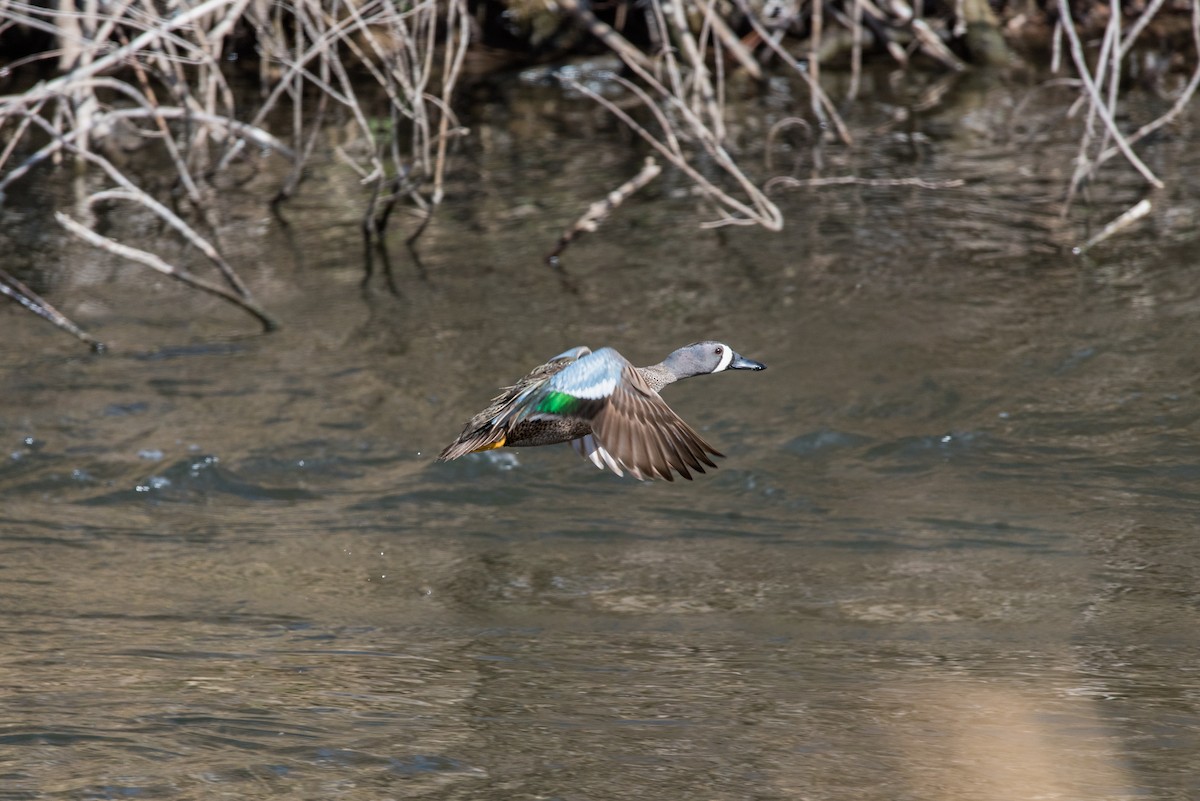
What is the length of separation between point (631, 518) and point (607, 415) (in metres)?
2.45

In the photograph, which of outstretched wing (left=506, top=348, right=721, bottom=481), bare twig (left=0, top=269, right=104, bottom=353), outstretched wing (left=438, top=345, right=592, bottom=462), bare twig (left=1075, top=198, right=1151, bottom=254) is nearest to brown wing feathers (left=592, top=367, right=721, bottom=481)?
outstretched wing (left=506, top=348, right=721, bottom=481)

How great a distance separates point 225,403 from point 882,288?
3.85 metres

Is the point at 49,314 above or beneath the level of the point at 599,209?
beneath

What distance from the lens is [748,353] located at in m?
8.06

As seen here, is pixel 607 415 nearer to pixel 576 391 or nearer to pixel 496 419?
pixel 576 391

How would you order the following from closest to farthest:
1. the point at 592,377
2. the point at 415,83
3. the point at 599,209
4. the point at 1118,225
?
1. the point at 592,377
2. the point at 1118,225
3. the point at 415,83
4. the point at 599,209

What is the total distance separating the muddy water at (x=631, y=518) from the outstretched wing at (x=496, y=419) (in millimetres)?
807

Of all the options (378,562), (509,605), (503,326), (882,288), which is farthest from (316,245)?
(509,605)

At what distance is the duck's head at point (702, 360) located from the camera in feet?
16.3

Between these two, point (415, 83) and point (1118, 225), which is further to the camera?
point (415, 83)

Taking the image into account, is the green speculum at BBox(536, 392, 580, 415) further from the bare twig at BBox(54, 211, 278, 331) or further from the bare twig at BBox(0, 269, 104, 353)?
the bare twig at BBox(0, 269, 104, 353)

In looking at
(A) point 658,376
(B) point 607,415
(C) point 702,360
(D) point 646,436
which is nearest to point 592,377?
(B) point 607,415

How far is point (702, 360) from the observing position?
16.3 ft

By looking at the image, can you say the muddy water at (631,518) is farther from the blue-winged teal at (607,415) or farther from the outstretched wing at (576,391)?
the outstretched wing at (576,391)
